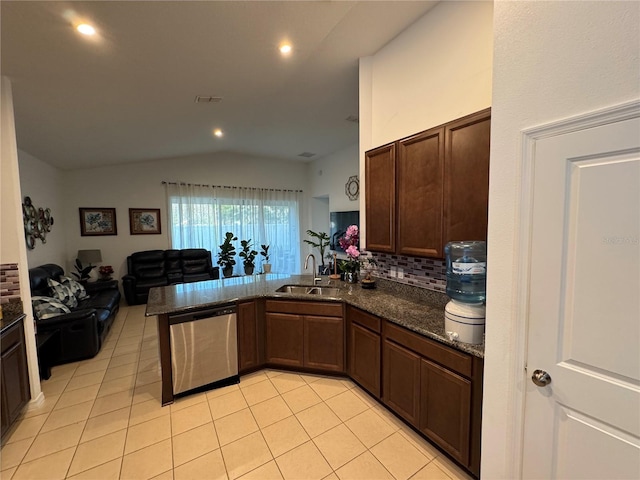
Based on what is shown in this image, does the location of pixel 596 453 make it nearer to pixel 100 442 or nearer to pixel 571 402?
pixel 571 402

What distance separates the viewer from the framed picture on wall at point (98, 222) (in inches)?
216

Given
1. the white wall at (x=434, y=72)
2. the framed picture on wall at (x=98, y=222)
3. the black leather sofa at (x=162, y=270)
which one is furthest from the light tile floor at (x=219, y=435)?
the framed picture on wall at (x=98, y=222)

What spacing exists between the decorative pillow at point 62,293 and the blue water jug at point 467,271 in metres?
4.65

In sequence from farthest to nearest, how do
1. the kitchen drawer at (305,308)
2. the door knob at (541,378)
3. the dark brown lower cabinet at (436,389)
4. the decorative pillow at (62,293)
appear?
1. the decorative pillow at (62,293)
2. the kitchen drawer at (305,308)
3. the dark brown lower cabinet at (436,389)
4. the door knob at (541,378)

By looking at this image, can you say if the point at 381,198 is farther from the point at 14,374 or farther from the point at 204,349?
the point at 14,374

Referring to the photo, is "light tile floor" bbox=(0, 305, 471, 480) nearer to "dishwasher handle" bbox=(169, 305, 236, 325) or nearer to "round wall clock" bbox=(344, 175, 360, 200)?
"dishwasher handle" bbox=(169, 305, 236, 325)

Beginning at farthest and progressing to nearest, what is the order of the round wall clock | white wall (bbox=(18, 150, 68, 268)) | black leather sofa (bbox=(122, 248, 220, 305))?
the round wall clock < black leather sofa (bbox=(122, 248, 220, 305)) < white wall (bbox=(18, 150, 68, 268))

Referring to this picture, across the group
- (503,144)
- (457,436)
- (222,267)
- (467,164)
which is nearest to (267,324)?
(457,436)

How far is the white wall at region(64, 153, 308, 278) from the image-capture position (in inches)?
214

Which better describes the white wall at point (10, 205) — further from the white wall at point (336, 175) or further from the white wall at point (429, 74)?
the white wall at point (336, 175)

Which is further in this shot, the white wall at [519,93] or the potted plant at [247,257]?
the potted plant at [247,257]

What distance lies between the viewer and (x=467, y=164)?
188cm

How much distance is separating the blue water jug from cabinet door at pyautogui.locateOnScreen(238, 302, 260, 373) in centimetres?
185

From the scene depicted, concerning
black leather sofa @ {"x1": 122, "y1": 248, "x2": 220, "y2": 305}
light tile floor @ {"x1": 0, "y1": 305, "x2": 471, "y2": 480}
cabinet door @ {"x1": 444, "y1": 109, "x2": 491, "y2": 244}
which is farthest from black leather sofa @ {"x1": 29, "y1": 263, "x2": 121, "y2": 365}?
cabinet door @ {"x1": 444, "y1": 109, "x2": 491, "y2": 244}
